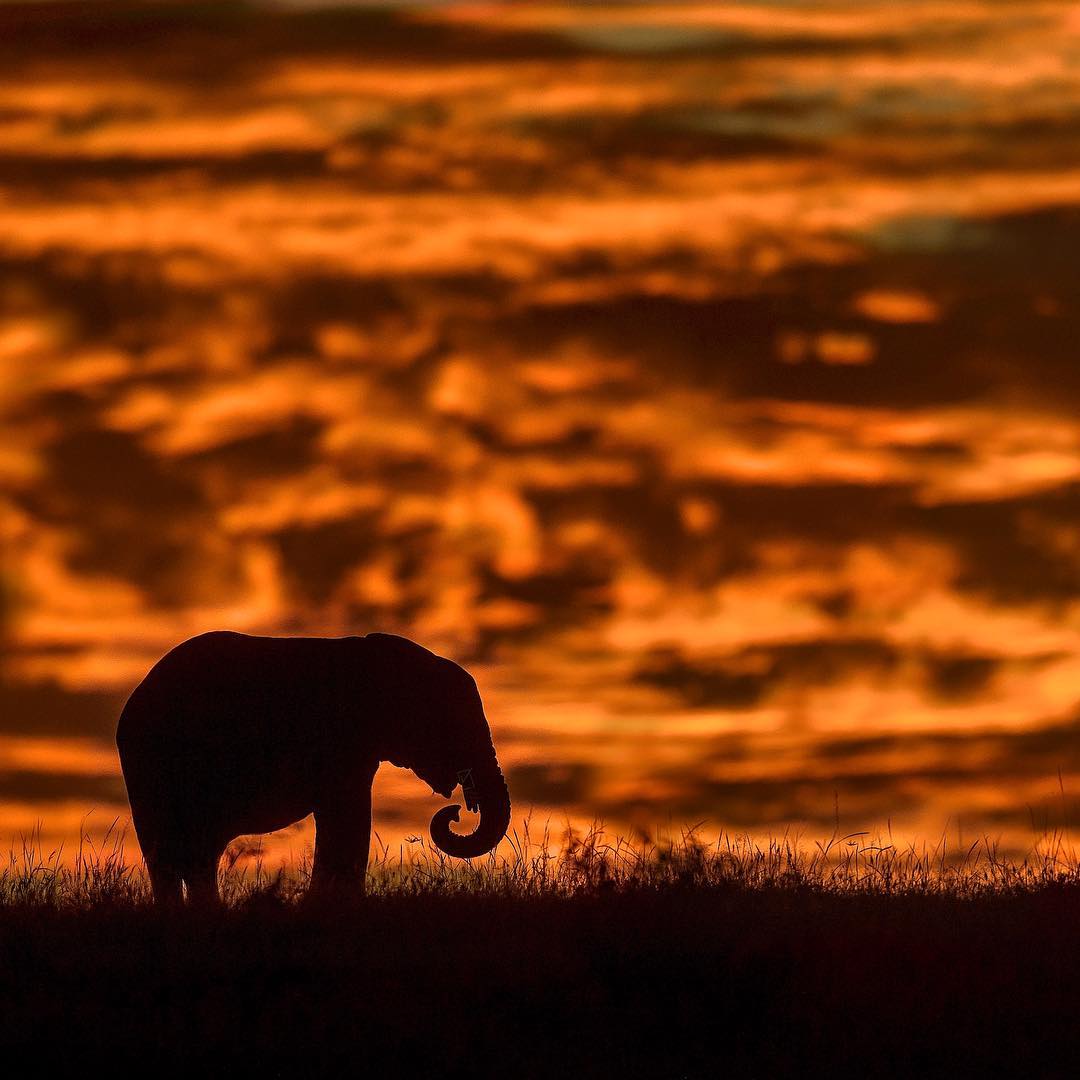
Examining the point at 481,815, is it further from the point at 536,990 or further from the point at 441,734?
the point at 536,990

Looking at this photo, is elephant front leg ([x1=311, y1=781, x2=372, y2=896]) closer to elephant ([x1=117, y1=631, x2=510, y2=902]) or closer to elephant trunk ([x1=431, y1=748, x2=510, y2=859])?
elephant ([x1=117, y1=631, x2=510, y2=902])

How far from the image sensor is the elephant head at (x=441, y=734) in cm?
1470

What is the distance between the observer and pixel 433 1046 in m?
9.20

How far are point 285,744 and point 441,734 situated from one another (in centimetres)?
133

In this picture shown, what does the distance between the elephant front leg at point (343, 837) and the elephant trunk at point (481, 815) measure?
0.71 metres

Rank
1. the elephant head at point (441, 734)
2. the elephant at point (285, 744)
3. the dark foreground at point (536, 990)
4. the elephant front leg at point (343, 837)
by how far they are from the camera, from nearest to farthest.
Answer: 1. the dark foreground at point (536, 990)
2. the elephant front leg at point (343, 837)
3. the elephant at point (285, 744)
4. the elephant head at point (441, 734)

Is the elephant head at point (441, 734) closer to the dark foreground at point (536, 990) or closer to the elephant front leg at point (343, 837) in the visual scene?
the elephant front leg at point (343, 837)

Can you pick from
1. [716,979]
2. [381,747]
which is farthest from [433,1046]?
[381,747]

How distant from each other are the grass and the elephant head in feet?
7.92

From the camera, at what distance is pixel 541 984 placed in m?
10.0

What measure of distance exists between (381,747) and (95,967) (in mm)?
4755

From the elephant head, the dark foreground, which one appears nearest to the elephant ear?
the elephant head

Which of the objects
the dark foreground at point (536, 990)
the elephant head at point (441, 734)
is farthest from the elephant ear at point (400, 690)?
the dark foreground at point (536, 990)

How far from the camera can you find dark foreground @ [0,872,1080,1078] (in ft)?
30.3
